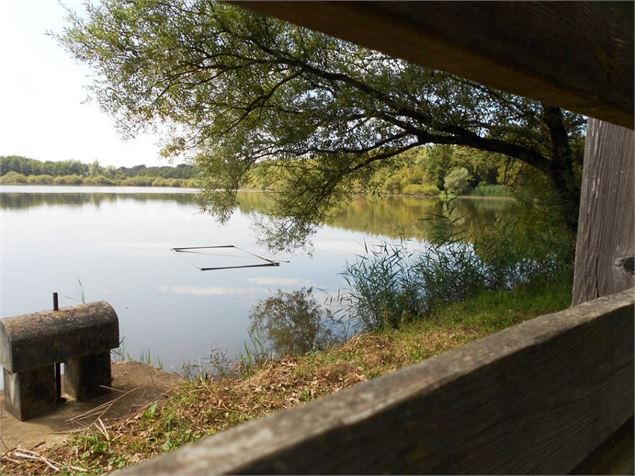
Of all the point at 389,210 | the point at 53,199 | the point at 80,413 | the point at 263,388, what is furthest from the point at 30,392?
the point at 53,199

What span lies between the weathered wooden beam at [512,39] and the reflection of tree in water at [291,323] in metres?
5.74

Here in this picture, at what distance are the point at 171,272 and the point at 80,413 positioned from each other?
27.4 ft

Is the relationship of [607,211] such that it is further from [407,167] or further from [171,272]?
[171,272]

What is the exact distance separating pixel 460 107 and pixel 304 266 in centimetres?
657

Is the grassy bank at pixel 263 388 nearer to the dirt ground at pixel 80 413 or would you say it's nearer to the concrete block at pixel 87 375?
the dirt ground at pixel 80 413

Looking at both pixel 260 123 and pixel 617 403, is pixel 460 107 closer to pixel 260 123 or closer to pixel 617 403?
pixel 260 123

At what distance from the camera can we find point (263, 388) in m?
4.06

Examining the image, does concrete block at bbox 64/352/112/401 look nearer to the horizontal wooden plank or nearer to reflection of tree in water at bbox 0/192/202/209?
the horizontal wooden plank

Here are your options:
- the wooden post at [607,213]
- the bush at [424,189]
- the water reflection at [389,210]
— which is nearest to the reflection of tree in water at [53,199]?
the water reflection at [389,210]

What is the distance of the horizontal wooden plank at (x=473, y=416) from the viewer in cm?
45

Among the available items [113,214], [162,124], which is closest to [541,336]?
A: [162,124]

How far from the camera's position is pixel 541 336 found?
767mm

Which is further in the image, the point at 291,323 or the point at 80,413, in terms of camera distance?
the point at 291,323

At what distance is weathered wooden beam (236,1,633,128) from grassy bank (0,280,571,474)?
10.2 feet
